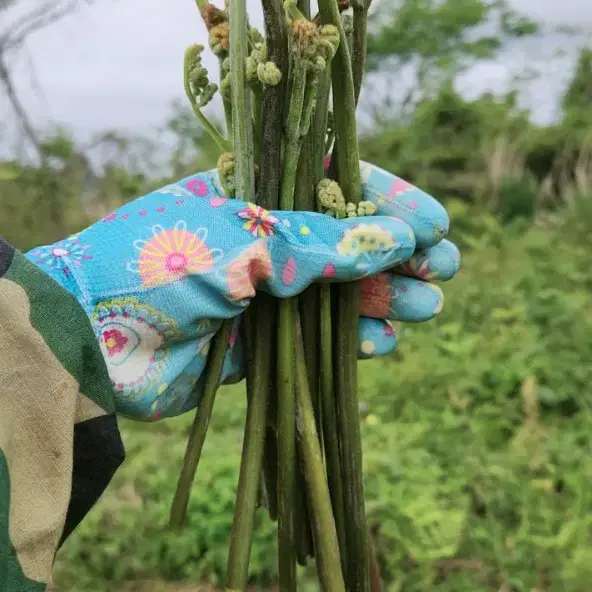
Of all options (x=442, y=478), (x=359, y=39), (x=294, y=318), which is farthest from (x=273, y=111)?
(x=442, y=478)

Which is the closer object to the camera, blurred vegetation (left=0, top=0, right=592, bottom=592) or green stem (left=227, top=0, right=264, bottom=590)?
green stem (left=227, top=0, right=264, bottom=590)

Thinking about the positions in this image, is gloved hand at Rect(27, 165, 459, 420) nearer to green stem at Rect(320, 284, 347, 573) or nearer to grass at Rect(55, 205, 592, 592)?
green stem at Rect(320, 284, 347, 573)

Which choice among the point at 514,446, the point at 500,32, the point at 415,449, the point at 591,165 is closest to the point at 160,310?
the point at 415,449

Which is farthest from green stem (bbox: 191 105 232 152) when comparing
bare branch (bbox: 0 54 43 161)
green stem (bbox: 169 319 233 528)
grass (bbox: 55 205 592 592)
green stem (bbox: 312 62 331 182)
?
bare branch (bbox: 0 54 43 161)

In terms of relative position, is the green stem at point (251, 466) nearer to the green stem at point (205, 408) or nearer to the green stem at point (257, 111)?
the green stem at point (205, 408)

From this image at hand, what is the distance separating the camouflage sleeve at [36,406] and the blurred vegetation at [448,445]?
1172mm

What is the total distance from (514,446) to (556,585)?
58 centimetres

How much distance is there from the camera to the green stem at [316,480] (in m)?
0.82

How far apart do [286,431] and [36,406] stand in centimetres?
29

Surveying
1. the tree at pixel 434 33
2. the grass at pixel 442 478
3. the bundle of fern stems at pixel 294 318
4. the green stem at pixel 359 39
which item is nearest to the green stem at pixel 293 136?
the bundle of fern stems at pixel 294 318

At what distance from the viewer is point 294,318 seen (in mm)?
832

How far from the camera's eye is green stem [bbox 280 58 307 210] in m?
0.71

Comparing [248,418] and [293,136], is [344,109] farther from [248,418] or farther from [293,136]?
[248,418]

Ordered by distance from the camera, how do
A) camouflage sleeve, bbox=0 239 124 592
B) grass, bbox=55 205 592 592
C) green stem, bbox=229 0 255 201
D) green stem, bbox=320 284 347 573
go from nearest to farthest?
camouflage sleeve, bbox=0 239 124 592 < green stem, bbox=229 0 255 201 < green stem, bbox=320 284 347 573 < grass, bbox=55 205 592 592
